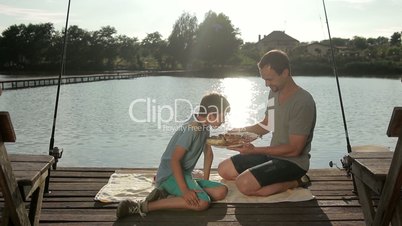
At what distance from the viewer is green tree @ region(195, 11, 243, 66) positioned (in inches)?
3425

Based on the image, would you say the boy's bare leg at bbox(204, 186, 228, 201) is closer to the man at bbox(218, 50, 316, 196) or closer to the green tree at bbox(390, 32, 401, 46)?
the man at bbox(218, 50, 316, 196)

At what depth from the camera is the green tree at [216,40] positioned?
3425 inches

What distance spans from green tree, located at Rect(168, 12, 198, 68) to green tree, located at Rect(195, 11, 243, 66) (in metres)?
2.78

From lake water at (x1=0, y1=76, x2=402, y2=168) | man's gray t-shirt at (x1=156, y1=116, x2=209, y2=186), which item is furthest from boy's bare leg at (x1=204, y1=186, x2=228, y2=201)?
lake water at (x1=0, y1=76, x2=402, y2=168)

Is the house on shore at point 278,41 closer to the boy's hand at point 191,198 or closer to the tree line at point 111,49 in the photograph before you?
the tree line at point 111,49

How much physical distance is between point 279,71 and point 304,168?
102cm

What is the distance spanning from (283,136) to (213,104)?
99 cm

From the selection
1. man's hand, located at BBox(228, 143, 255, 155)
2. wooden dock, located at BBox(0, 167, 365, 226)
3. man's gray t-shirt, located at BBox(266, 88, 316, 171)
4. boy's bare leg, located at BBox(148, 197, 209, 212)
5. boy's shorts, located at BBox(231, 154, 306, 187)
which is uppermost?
man's gray t-shirt, located at BBox(266, 88, 316, 171)

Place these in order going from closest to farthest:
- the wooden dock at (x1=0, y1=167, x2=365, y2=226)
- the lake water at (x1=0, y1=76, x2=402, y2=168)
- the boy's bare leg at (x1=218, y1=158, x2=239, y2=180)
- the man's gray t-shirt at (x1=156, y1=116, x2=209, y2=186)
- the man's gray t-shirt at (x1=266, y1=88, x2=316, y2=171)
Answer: the wooden dock at (x1=0, y1=167, x2=365, y2=226) → the man's gray t-shirt at (x1=156, y1=116, x2=209, y2=186) → the man's gray t-shirt at (x1=266, y1=88, x2=316, y2=171) → the boy's bare leg at (x1=218, y1=158, x2=239, y2=180) → the lake water at (x1=0, y1=76, x2=402, y2=168)

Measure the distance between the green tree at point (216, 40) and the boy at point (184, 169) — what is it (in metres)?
83.1

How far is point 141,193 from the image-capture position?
16.4 feet

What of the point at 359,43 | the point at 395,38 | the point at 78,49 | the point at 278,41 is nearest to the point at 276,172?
the point at 78,49

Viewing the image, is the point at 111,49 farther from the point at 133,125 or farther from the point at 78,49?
the point at 133,125

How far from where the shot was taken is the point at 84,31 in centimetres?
9006
